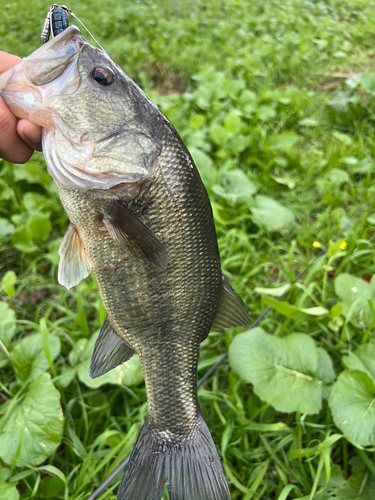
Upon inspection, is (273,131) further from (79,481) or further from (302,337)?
(79,481)

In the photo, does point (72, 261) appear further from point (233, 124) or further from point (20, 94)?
point (233, 124)

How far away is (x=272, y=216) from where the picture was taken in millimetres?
2557

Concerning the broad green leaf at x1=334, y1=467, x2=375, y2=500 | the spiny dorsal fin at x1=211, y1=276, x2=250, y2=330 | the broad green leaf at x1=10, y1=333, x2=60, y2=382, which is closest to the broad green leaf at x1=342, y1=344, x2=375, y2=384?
the broad green leaf at x1=334, y1=467, x2=375, y2=500

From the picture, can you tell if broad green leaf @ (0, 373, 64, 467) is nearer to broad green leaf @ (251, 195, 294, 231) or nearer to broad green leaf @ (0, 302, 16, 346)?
broad green leaf @ (0, 302, 16, 346)

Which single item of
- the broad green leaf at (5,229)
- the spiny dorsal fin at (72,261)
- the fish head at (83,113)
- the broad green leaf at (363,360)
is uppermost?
the fish head at (83,113)

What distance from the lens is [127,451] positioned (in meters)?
1.55

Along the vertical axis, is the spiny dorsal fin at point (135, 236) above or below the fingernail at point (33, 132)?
below

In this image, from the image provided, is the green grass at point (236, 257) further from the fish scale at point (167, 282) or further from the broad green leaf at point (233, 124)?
the fish scale at point (167, 282)

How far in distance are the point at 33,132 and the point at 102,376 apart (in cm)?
111

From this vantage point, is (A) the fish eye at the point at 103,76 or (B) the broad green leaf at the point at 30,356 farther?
(B) the broad green leaf at the point at 30,356

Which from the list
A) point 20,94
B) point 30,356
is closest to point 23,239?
point 30,356

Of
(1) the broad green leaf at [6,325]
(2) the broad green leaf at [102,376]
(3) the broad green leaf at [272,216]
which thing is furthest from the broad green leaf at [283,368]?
(1) the broad green leaf at [6,325]

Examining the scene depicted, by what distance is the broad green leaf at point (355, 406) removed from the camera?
1437 mm

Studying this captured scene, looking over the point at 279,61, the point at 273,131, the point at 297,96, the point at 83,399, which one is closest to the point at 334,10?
the point at 279,61
